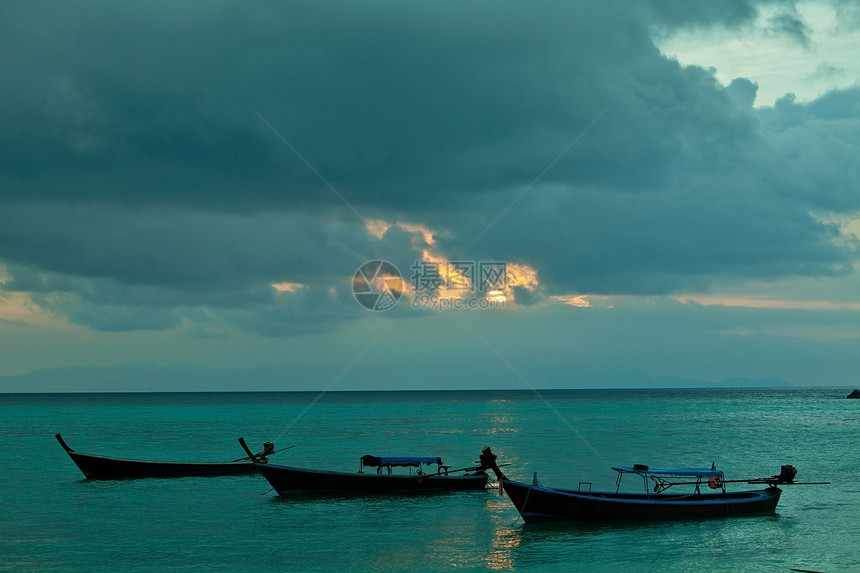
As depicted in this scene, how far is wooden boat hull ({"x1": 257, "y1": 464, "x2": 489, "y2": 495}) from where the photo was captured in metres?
29.5

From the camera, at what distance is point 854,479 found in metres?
34.6

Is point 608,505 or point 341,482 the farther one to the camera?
point 341,482

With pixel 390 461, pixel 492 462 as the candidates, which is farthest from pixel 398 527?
pixel 390 461

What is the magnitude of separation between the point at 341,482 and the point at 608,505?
11.4 m

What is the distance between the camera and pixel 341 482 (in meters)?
29.8

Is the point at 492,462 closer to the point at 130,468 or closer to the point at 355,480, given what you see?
the point at 355,480

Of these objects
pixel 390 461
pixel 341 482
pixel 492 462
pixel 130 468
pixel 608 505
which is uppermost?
pixel 492 462

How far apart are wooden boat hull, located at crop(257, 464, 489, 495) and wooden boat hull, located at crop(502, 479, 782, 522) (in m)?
7.77

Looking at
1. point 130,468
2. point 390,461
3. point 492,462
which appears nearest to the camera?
point 492,462

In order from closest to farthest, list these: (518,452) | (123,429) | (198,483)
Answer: (198,483), (518,452), (123,429)

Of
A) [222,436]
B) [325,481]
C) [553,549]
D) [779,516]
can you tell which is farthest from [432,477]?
[222,436]

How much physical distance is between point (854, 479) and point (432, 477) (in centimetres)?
2063

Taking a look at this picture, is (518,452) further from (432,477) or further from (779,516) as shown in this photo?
(779,516)

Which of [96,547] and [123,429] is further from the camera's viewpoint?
[123,429]
